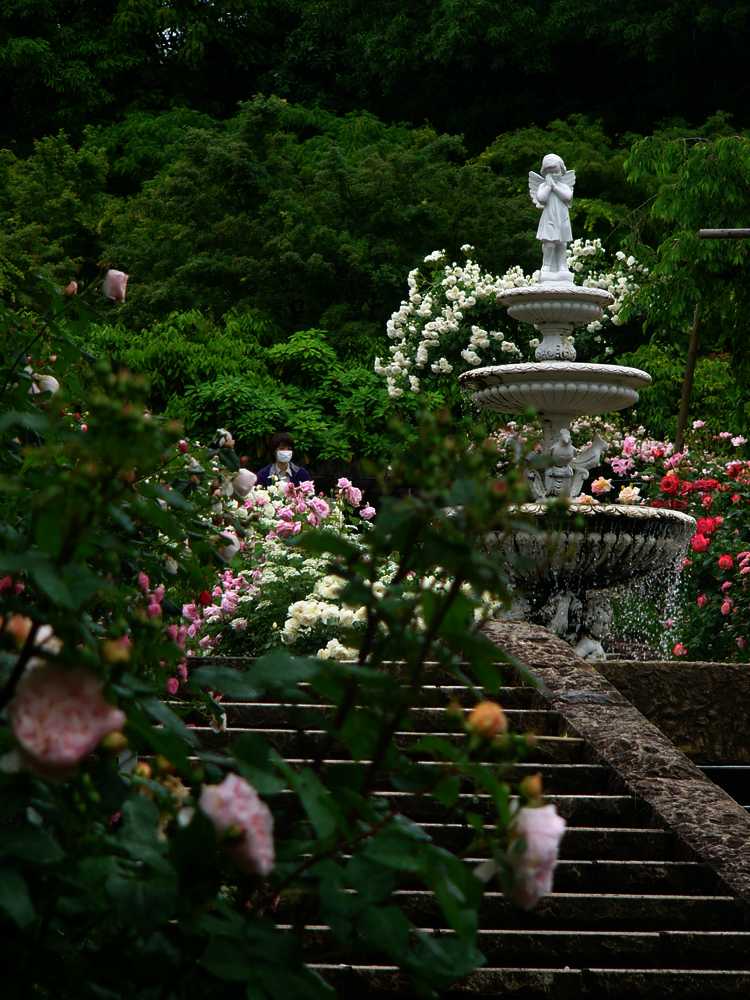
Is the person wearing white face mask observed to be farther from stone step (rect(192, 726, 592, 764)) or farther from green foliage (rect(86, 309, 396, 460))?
stone step (rect(192, 726, 592, 764))

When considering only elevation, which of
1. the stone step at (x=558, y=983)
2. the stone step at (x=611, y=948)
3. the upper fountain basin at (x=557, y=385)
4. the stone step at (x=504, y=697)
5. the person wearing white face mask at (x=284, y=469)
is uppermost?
the person wearing white face mask at (x=284, y=469)

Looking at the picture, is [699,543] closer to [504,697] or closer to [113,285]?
[504,697]

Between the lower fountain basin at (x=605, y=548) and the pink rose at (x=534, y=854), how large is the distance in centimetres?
608

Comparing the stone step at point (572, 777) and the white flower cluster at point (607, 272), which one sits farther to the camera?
the white flower cluster at point (607, 272)

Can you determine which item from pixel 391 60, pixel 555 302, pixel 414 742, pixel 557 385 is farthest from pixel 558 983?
pixel 391 60

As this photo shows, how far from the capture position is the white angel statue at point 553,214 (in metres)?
9.80

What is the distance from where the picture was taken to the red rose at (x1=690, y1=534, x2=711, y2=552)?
29.3 ft

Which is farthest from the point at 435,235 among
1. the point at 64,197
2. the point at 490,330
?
the point at 64,197

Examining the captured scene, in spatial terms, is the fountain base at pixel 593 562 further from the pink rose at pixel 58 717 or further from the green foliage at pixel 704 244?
the green foliage at pixel 704 244

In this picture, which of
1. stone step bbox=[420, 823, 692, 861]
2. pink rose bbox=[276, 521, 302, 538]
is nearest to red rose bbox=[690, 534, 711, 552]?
pink rose bbox=[276, 521, 302, 538]

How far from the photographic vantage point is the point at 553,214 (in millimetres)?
9805

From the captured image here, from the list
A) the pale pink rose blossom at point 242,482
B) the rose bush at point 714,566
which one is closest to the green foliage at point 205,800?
the pale pink rose blossom at point 242,482

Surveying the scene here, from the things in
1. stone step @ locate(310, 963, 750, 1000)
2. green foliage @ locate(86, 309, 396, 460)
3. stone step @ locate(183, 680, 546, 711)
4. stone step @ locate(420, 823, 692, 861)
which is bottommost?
stone step @ locate(310, 963, 750, 1000)

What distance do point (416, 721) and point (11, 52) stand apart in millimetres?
23365
